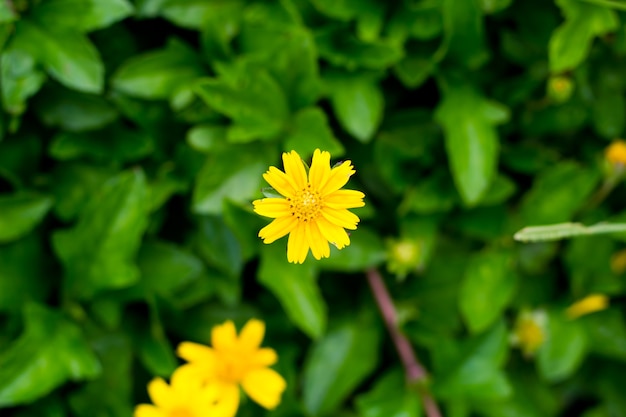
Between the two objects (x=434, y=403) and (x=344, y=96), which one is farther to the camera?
(x=434, y=403)

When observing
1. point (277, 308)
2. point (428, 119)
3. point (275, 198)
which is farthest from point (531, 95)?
point (275, 198)

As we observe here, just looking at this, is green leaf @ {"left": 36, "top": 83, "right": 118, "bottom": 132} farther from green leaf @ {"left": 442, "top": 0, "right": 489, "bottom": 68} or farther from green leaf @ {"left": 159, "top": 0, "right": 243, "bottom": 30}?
green leaf @ {"left": 442, "top": 0, "right": 489, "bottom": 68}

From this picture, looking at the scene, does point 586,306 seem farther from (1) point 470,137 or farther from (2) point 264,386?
(2) point 264,386

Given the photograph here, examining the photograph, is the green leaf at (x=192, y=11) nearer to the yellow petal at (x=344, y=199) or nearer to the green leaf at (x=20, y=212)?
the green leaf at (x=20, y=212)

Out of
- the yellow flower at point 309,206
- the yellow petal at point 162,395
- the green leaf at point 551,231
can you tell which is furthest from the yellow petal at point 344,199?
the yellow petal at point 162,395

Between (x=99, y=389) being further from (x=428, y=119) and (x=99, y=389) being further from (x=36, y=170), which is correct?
(x=428, y=119)

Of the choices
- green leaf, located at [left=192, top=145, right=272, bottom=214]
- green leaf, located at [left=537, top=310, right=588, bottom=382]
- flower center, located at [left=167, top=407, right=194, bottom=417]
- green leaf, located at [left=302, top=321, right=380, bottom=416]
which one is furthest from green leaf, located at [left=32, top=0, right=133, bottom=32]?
green leaf, located at [left=537, top=310, right=588, bottom=382]

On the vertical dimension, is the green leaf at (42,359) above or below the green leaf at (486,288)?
below
